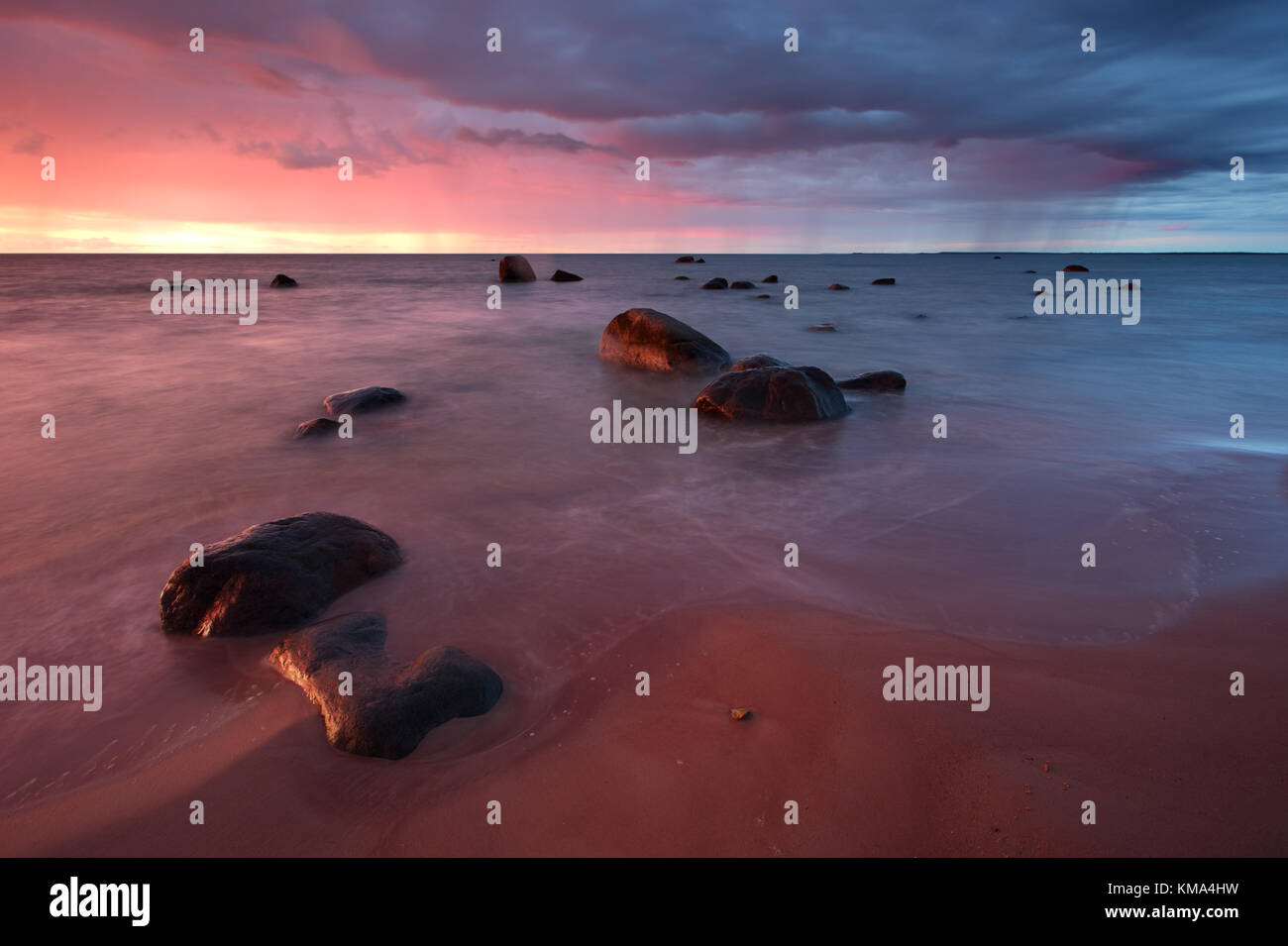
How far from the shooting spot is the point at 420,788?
2.73 m

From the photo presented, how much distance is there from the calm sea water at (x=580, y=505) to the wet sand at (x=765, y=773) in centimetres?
33

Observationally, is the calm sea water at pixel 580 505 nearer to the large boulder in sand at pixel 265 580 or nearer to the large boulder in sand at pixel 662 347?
the large boulder in sand at pixel 265 580

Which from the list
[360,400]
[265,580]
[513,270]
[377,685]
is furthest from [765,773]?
[513,270]

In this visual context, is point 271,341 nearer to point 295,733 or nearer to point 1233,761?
point 295,733

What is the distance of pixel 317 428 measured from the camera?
809 cm

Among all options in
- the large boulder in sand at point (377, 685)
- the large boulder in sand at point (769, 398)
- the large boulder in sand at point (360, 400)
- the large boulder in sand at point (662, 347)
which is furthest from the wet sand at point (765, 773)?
the large boulder in sand at point (662, 347)

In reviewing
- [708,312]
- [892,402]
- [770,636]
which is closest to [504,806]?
[770,636]

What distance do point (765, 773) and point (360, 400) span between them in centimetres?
824

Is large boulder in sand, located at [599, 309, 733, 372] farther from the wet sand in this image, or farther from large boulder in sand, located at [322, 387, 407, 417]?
the wet sand

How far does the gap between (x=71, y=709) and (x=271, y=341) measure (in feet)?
50.6

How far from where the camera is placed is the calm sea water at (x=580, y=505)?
150 inches

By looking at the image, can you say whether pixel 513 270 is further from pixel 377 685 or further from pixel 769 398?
pixel 377 685
